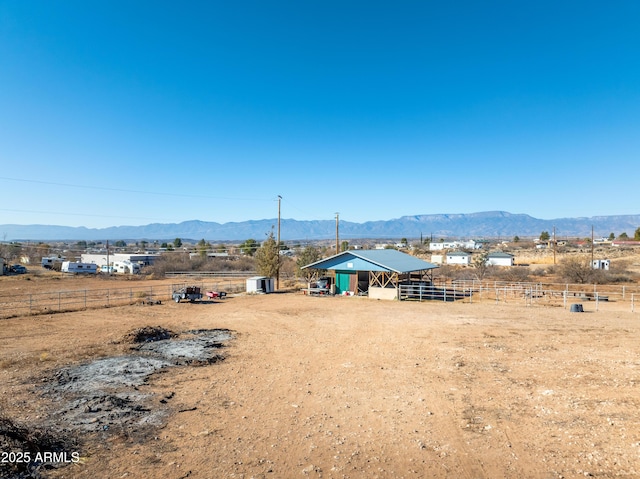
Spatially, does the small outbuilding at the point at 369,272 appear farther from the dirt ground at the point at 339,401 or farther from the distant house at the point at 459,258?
the distant house at the point at 459,258

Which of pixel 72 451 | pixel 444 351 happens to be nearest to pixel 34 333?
pixel 72 451

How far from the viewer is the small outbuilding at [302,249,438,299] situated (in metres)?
32.8

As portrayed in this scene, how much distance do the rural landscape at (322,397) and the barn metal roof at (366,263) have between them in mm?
10524

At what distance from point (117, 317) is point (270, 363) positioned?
47.1 feet

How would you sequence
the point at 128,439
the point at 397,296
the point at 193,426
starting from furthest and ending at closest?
1. the point at 397,296
2. the point at 193,426
3. the point at 128,439

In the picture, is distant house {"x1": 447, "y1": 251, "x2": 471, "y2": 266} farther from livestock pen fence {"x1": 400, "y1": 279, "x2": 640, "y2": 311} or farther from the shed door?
the shed door

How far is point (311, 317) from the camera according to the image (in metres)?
24.0

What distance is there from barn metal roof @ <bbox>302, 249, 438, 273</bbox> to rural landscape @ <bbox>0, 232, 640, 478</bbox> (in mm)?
10524

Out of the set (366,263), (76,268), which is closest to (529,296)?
(366,263)

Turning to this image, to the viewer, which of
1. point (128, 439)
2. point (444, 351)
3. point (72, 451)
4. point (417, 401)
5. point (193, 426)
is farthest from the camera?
point (444, 351)

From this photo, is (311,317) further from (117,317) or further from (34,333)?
(34,333)

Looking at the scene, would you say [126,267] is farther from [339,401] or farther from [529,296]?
[339,401]

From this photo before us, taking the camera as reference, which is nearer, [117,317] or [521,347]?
[521,347]

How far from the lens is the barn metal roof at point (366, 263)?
33344 millimetres
